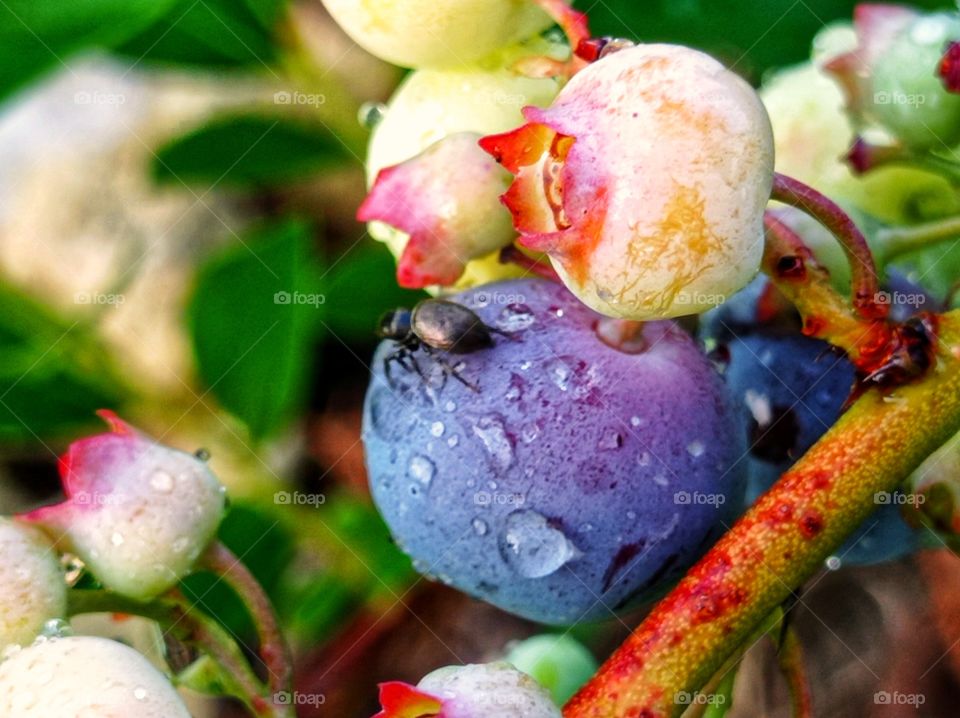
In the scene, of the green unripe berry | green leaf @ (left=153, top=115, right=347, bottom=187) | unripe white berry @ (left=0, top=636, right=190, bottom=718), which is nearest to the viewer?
unripe white berry @ (left=0, top=636, right=190, bottom=718)

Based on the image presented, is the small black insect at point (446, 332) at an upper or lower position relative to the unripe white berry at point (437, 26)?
lower

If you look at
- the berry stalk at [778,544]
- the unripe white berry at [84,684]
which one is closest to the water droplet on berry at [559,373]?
the berry stalk at [778,544]

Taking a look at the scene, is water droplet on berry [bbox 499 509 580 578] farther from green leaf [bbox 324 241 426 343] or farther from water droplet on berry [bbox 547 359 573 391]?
green leaf [bbox 324 241 426 343]

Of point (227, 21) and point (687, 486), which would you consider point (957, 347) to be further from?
point (227, 21)

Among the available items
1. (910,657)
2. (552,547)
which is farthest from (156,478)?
(910,657)

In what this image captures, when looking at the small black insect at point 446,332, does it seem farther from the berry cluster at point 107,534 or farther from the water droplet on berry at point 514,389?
the berry cluster at point 107,534

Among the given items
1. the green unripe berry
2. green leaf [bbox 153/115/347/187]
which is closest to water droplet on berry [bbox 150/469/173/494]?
the green unripe berry

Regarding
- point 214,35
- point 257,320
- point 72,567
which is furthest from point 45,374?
point 72,567
